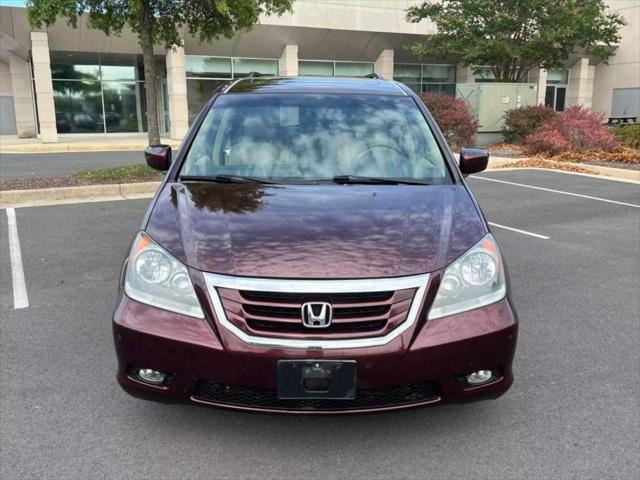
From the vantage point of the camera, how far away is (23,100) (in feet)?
84.4

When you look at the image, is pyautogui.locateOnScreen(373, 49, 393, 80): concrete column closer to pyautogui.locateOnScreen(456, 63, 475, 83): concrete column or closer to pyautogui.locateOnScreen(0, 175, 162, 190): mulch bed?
pyautogui.locateOnScreen(456, 63, 475, 83): concrete column

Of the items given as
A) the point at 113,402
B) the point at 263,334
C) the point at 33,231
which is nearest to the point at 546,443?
the point at 263,334

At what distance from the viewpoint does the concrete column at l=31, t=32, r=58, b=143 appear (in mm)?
21125

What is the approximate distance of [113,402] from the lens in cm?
319

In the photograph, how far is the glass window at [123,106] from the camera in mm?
26250

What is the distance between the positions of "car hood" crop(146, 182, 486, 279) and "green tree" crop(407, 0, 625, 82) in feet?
58.4

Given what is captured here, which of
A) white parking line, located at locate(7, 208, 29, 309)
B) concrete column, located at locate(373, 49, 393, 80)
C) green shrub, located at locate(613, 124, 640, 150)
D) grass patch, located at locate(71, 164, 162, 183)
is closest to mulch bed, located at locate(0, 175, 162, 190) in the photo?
grass patch, located at locate(71, 164, 162, 183)

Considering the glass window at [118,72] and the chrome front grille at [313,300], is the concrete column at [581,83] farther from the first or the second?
the chrome front grille at [313,300]

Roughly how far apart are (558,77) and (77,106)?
25940mm

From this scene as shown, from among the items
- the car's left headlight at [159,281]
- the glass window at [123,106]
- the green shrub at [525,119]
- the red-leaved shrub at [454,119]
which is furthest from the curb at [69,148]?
the car's left headlight at [159,281]

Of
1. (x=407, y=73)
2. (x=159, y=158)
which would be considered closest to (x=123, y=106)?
(x=407, y=73)

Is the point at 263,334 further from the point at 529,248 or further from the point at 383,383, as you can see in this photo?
the point at 529,248

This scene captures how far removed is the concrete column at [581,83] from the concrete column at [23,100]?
1109 inches

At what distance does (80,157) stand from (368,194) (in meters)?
16.5
